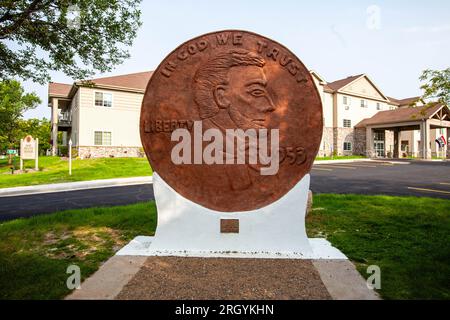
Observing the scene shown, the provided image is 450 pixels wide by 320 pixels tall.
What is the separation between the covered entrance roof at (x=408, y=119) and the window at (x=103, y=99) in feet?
96.9

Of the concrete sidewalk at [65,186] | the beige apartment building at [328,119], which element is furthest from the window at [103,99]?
the concrete sidewalk at [65,186]

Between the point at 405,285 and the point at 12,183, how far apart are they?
57.5 feet

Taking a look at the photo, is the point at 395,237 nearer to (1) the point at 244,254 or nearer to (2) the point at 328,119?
(1) the point at 244,254

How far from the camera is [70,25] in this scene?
29.5 ft

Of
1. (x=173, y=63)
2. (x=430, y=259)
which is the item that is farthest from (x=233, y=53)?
(x=430, y=259)

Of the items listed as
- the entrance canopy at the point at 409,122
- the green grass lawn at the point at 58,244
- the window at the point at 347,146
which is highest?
the entrance canopy at the point at 409,122

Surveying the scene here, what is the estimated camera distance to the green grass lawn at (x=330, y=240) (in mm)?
3260

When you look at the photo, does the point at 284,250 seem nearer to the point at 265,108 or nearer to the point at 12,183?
the point at 265,108

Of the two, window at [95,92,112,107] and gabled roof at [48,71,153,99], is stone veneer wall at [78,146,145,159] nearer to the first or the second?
window at [95,92,112,107]

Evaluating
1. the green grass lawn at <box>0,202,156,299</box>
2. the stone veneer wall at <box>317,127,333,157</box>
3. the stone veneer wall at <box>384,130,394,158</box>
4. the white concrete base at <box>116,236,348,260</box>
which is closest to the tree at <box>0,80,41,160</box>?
the green grass lawn at <box>0,202,156,299</box>

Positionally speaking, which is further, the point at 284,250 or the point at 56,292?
the point at 284,250

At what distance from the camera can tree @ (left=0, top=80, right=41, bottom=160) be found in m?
27.0

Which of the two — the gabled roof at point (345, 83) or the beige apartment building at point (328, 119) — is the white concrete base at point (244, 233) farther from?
the gabled roof at point (345, 83)

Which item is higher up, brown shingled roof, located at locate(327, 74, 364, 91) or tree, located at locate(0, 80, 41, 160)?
brown shingled roof, located at locate(327, 74, 364, 91)
